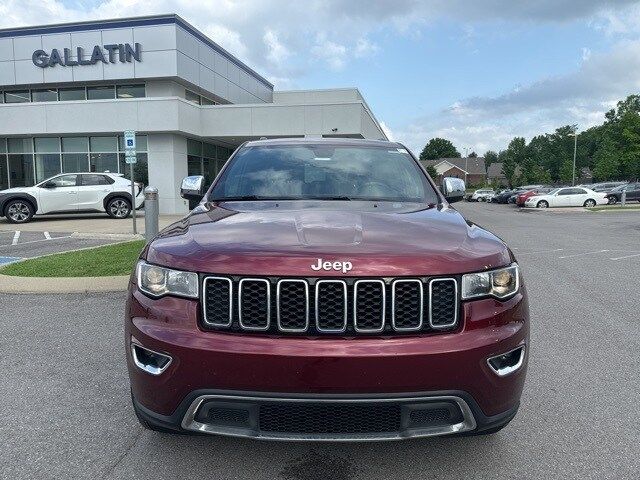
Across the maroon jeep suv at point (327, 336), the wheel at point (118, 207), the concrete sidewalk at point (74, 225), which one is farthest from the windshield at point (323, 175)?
the wheel at point (118, 207)

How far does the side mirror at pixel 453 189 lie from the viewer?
13.7 feet

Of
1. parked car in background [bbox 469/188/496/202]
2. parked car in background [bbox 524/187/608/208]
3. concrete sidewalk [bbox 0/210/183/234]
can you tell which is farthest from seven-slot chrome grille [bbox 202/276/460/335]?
parked car in background [bbox 469/188/496/202]

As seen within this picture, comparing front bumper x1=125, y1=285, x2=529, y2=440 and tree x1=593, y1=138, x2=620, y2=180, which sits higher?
tree x1=593, y1=138, x2=620, y2=180

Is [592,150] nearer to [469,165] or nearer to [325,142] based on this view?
[469,165]

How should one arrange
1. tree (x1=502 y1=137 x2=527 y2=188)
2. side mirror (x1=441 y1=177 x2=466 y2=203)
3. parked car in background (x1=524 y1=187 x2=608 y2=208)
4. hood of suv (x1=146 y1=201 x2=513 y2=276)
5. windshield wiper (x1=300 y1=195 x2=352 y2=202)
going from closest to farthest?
hood of suv (x1=146 y1=201 x2=513 y2=276) → windshield wiper (x1=300 y1=195 x2=352 y2=202) → side mirror (x1=441 y1=177 x2=466 y2=203) → parked car in background (x1=524 y1=187 x2=608 y2=208) → tree (x1=502 y1=137 x2=527 y2=188)

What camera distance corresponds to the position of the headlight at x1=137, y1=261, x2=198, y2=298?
89.4 inches

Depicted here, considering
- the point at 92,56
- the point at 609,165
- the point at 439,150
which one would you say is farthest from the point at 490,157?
the point at 92,56

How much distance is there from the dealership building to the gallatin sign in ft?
0.14

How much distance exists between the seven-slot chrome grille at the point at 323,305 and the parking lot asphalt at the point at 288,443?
2.77 ft

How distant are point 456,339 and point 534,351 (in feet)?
8.17

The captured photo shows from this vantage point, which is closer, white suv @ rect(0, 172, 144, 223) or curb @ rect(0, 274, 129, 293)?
curb @ rect(0, 274, 129, 293)

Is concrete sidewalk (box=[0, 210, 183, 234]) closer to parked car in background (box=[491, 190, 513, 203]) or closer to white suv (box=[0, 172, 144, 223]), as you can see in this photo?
white suv (box=[0, 172, 144, 223])

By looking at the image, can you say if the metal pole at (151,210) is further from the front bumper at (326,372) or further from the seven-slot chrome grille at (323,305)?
the seven-slot chrome grille at (323,305)

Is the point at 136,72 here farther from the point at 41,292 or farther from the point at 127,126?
the point at 41,292
